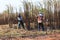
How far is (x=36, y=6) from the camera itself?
14133 mm

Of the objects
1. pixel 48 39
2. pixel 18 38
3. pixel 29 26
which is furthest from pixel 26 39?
pixel 29 26

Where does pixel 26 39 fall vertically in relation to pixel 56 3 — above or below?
below

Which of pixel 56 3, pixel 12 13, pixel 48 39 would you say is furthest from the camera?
pixel 12 13

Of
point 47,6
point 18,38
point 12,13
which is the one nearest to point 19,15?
point 12,13

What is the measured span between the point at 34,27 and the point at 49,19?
1.16 metres

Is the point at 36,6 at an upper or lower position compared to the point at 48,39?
upper

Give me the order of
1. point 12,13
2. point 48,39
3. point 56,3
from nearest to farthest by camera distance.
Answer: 1. point 48,39
2. point 56,3
3. point 12,13

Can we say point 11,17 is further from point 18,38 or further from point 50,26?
point 18,38

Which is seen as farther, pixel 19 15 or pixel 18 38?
pixel 19 15

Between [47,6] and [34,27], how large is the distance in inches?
65.7

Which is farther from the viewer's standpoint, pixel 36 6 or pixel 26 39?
pixel 36 6

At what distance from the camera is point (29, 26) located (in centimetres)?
1389

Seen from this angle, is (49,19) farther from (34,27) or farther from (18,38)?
(18,38)

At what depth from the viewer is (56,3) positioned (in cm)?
1362
